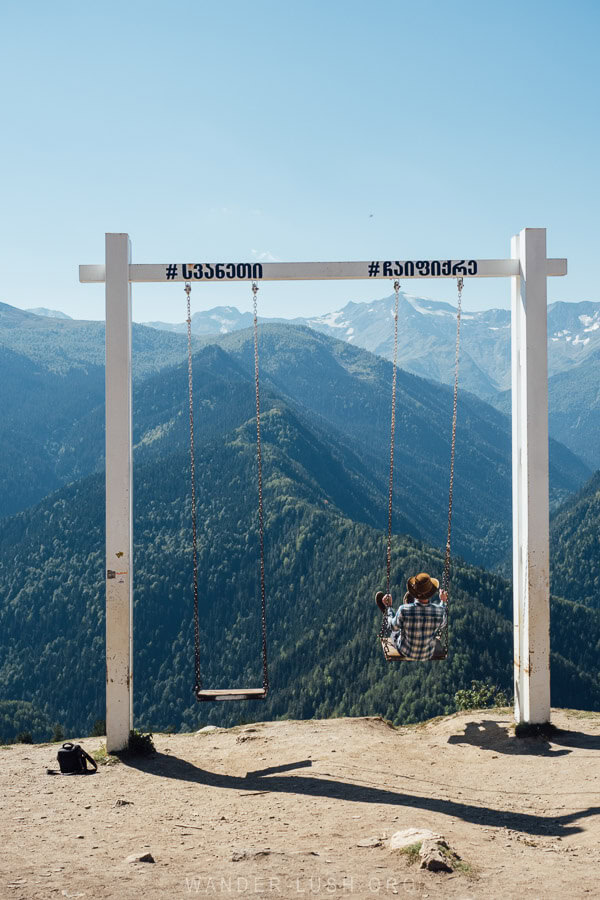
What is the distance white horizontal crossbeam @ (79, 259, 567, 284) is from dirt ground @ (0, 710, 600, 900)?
619cm

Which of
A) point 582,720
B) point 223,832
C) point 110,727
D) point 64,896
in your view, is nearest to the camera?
point 64,896

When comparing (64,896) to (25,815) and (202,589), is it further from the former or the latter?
(202,589)

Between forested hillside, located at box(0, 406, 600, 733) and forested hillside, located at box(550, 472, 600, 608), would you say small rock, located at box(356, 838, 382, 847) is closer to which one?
forested hillside, located at box(0, 406, 600, 733)

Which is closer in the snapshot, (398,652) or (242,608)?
(398,652)

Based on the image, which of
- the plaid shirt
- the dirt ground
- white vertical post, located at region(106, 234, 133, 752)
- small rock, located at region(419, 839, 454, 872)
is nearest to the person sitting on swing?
the plaid shirt

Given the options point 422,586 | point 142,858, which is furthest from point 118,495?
point 142,858

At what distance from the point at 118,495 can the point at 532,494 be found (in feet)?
17.7

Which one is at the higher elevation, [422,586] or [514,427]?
[514,427]

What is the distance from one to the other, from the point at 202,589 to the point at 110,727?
457ft

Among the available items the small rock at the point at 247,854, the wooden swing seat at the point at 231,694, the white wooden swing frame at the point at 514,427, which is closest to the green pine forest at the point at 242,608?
the white wooden swing frame at the point at 514,427

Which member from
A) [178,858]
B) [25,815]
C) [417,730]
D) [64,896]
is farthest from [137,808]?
[417,730]

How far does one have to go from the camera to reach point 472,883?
6402 mm

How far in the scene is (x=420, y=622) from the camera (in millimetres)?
11531

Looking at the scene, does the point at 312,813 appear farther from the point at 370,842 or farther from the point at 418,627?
the point at 418,627
